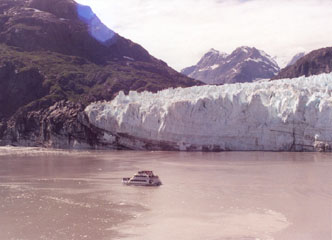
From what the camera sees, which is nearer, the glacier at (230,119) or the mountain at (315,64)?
the glacier at (230,119)

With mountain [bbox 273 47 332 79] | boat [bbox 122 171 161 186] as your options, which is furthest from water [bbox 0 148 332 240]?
mountain [bbox 273 47 332 79]

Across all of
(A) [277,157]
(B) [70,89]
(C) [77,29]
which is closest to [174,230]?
(A) [277,157]

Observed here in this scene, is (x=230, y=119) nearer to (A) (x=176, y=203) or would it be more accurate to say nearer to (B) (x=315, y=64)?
(A) (x=176, y=203)

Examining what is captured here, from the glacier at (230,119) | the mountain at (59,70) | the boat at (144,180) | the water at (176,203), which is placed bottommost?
the water at (176,203)

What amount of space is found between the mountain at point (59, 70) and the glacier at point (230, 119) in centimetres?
689

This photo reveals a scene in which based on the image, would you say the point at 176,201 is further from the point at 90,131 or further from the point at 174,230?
the point at 90,131

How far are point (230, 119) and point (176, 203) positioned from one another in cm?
2705

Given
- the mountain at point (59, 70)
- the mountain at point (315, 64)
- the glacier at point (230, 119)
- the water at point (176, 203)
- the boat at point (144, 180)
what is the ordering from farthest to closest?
1. the mountain at point (315, 64)
2. the mountain at point (59, 70)
3. the glacier at point (230, 119)
4. the boat at point (144, 180)
5. the water at point (176, 203)

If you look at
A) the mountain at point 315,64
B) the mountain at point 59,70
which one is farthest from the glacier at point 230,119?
the mountain at point 315,64

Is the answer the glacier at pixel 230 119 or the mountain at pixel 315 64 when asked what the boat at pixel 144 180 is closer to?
the glacier at pixel 230 119

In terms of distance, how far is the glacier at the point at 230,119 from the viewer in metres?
42.9

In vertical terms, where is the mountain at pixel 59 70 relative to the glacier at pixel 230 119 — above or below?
above

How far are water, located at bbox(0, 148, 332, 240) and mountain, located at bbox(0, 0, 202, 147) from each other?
1113 inches

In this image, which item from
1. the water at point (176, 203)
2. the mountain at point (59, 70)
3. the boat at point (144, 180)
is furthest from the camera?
the mountain at point (59, 70)
